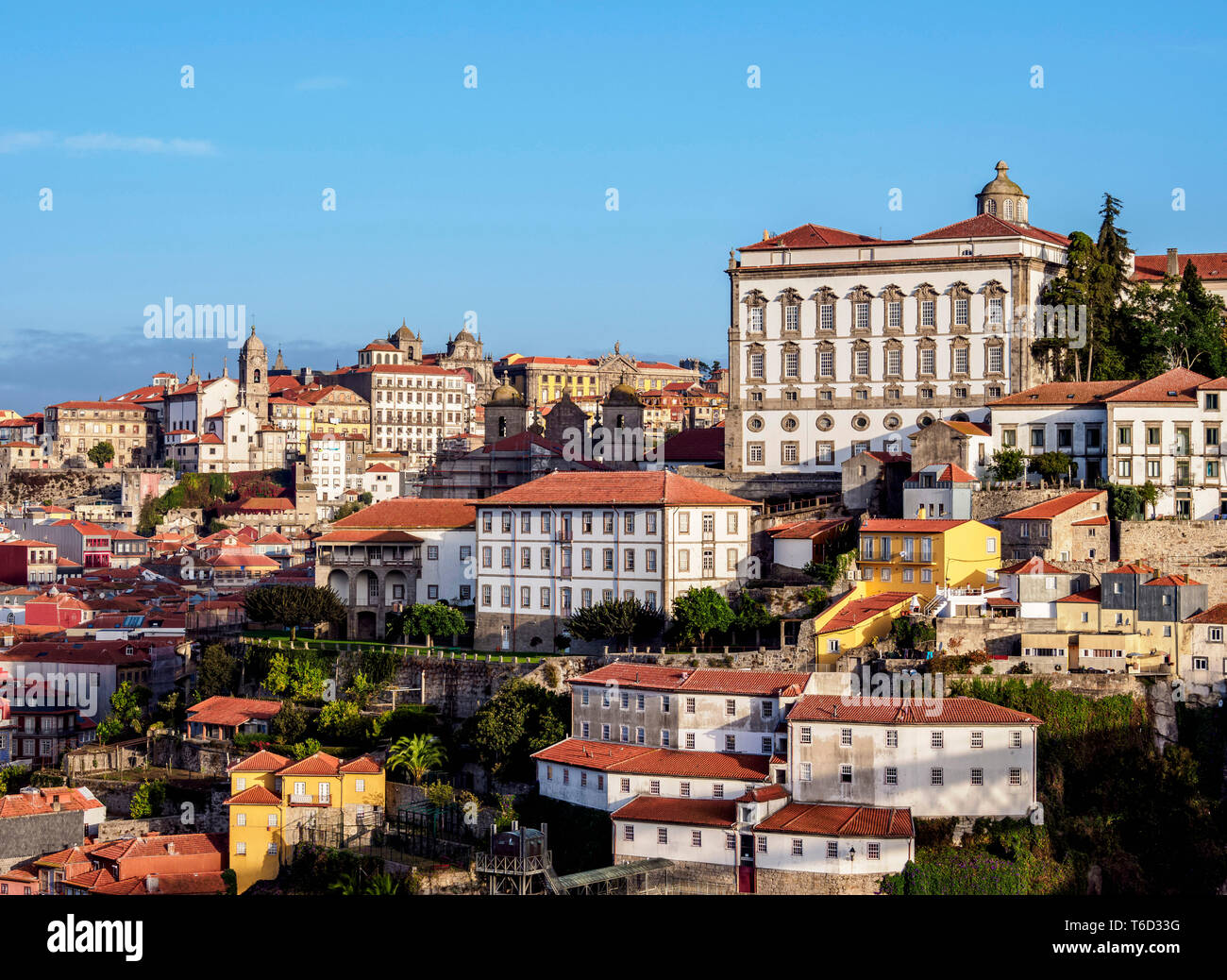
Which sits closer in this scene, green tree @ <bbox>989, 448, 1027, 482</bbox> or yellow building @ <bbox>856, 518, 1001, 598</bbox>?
yellow building @ <bbox>856, 518, 1001, 598</bbox>

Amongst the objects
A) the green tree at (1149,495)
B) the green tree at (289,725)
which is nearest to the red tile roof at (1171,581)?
the green tree at (1149,495)

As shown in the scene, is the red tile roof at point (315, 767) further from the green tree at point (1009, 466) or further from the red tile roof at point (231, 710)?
the green tree at point (1009, 466)

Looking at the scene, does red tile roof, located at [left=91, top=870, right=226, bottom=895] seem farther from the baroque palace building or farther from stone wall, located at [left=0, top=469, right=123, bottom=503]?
stone wall, located at [left=0, top=469, right=123, bottom=503]

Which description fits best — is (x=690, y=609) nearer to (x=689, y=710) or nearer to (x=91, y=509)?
(x=689, y=710)

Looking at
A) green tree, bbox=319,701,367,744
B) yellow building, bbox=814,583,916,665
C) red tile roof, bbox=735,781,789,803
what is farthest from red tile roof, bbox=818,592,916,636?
green tree, bbox=319,701,367,744

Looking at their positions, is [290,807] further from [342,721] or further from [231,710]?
[231,710]
